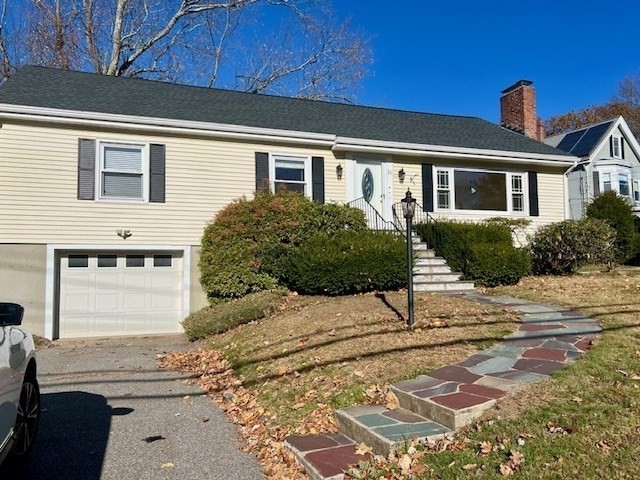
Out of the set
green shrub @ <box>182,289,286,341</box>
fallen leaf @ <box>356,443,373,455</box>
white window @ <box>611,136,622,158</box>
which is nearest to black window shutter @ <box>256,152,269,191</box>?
green shrub @ <box>182,289,286,341</box>

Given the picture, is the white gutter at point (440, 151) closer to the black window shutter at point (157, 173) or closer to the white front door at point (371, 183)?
the white front door at point (371, 183)

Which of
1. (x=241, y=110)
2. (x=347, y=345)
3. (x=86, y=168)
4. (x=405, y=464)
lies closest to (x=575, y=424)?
(x=405, y=464)

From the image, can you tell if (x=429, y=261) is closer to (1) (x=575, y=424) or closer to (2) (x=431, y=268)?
(2) (x=431, y=268)

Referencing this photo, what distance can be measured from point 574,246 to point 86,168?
11976mm

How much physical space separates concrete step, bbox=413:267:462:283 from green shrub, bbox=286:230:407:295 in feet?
2.39

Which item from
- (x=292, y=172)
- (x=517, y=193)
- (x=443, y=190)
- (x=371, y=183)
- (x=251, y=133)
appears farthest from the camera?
(x=517, y=193)

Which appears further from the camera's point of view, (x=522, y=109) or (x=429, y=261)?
(x=522, y=109)

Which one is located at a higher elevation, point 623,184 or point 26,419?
point 623,184

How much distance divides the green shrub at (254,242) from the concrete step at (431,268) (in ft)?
7.98

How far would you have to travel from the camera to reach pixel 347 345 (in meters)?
6.15

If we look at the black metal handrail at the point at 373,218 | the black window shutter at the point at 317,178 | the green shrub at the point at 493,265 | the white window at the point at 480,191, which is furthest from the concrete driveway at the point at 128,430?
the white window at the point at 480,191

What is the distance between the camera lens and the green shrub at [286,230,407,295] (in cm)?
973

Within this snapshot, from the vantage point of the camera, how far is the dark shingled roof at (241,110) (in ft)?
37.7

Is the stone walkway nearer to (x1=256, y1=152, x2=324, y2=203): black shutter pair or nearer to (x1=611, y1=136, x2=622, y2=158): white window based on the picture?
(x1=256, y1=152, x2=324, y2=203): black shutter pair
